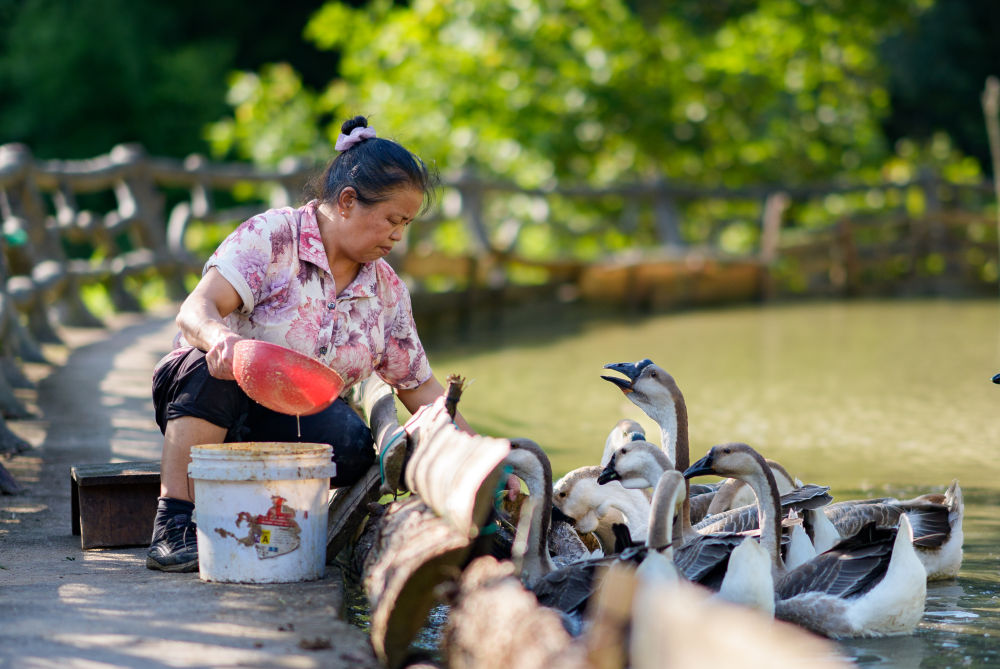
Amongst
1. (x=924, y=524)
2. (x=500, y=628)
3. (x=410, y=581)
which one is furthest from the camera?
(x=924, y=524)

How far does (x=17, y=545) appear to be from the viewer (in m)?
3.86

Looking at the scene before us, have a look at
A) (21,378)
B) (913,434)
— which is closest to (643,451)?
(913,434)

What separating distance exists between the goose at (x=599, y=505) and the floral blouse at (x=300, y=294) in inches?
31.5

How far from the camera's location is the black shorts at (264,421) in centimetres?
375

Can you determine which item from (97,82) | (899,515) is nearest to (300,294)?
(899,515)

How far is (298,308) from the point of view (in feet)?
12.7

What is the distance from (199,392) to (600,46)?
46.7 feet

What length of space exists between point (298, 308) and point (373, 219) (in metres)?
0.37

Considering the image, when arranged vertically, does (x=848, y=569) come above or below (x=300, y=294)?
below

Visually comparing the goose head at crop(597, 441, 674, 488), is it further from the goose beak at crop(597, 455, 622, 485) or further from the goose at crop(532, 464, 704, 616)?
the goose at crop(532, 464, 704, 616)

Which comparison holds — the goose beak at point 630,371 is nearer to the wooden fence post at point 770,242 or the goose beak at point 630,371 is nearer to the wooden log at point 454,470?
the wooden log at point 454,470

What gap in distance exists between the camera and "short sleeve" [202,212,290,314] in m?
3.73

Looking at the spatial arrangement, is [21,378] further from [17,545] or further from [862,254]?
[862,254]

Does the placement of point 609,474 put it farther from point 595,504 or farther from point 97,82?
point 97,82
